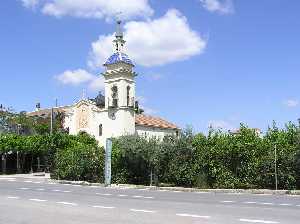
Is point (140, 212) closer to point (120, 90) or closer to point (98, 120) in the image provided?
point (120, 90)

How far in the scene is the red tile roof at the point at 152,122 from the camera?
238 feet

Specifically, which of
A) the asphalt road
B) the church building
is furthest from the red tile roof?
the asphalt road

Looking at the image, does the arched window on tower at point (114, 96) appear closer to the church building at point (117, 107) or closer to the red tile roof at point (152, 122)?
the church building at point (117, 107)

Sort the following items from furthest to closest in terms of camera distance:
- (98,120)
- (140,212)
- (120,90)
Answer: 1. (98,120)
2. (120,90)
3. (140,212)

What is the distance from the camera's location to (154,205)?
57.6 feet

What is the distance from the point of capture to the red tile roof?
238 ft

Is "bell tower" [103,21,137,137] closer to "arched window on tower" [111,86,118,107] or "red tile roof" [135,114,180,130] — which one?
"arched window on tower" [111,86,118,107]

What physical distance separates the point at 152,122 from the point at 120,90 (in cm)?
1202

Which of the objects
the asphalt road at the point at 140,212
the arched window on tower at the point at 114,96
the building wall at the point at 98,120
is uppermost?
the arched window on tower at the point at 114,96

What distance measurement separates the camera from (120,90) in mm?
64812

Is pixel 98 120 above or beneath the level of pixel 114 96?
beneath

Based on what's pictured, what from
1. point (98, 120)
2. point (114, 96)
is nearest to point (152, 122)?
point (98, 120)

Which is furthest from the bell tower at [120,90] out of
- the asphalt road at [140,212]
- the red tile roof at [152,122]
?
the asphalt road at [140,212]

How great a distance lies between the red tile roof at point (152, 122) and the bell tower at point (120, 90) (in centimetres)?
463
